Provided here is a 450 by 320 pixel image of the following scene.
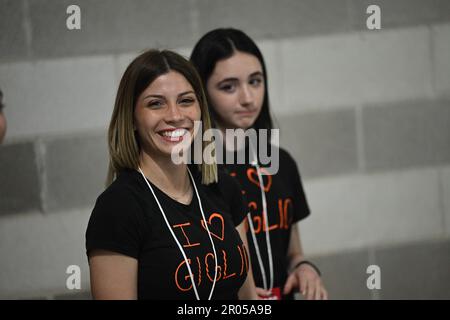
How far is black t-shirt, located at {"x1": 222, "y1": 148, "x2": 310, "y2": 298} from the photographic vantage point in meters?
1.81

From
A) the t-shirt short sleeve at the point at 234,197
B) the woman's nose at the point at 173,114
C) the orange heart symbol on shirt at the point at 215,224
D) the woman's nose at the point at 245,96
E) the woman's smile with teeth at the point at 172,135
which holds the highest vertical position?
the woman's nose at the point at 245,96

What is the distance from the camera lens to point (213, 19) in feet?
7.25

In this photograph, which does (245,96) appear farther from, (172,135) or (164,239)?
(164,239)

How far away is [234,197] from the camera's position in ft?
5.34

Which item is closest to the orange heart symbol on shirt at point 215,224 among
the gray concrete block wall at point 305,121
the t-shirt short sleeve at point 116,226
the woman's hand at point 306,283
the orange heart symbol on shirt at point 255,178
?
the t-shirt short sleeve at point 116,226

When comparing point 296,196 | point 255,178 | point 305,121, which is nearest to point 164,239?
point 255,178

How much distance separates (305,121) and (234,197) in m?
0.84

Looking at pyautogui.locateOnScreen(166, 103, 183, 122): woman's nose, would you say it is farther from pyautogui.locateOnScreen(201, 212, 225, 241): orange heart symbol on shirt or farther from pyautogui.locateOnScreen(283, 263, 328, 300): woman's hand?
pyautogui.locateOnScreen(283, 263, 328, 300): woman's hand

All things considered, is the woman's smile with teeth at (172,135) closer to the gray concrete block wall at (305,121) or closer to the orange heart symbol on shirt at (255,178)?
the orange heart symbol on shirt at (255,178)

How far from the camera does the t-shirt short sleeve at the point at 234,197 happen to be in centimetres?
161

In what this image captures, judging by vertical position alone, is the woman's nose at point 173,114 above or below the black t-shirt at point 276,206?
above

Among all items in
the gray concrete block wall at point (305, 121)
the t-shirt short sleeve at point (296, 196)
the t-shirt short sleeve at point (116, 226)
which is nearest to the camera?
the t-shirt short sleeve at point (116, 226)

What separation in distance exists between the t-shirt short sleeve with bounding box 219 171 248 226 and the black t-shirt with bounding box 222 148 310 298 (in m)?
0.14

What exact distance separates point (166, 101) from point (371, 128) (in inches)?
49.5
